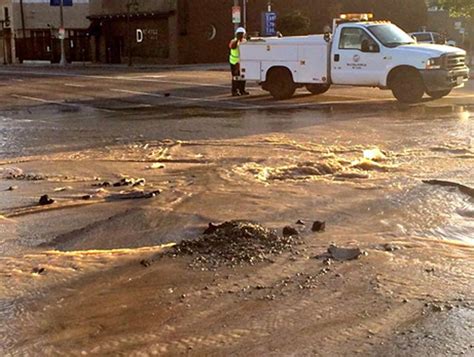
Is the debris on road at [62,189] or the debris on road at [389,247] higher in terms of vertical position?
the debris on road at [62,189]

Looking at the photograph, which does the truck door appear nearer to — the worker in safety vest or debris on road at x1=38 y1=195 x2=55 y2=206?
the worker in safety vest

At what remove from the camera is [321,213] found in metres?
8.23

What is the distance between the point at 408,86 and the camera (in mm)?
20078

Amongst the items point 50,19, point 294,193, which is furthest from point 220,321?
point 50,19

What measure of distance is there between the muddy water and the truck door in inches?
179

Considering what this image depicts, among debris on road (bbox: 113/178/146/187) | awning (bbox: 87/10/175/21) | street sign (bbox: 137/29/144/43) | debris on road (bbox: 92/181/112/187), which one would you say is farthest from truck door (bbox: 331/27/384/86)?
street sign (bbox: 137/29/144/43)

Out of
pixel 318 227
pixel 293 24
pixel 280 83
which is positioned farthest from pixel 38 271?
pixel 293 24

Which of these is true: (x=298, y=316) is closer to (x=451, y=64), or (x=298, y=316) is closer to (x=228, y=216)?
(x=228, y=216)

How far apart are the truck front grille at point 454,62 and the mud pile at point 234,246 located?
14.1 m

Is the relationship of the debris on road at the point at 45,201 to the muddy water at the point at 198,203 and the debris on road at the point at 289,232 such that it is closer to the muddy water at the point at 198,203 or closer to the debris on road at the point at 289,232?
the muddy water at the point at 198,203

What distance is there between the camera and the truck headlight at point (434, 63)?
64.6 feet

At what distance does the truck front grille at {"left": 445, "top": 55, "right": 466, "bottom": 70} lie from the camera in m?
20.0

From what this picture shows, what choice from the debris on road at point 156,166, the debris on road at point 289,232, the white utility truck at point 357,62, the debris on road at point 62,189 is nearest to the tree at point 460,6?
the white utility truck at point 357,62

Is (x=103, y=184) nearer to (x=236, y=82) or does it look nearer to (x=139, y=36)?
Answer: (x=236, y=82)
